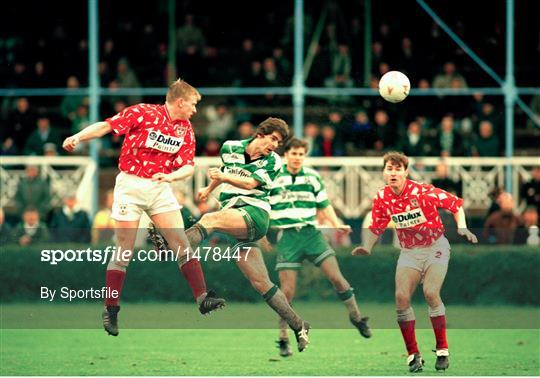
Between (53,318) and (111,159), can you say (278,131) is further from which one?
(111,159)

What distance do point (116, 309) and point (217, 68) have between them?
38.5 feet

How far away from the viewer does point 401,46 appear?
2542cm

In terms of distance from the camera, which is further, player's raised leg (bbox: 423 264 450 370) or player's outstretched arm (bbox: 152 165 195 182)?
player's raised leg (bbox: 423 264 450 370)

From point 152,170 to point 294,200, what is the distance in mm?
2828

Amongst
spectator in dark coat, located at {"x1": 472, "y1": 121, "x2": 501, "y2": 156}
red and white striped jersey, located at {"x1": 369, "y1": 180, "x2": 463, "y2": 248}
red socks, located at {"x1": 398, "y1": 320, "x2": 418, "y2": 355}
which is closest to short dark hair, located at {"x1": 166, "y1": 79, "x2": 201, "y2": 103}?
red and white striped jersey, located at {"x1": 369, "y1": 180, "x2": 463, "y2": 248}

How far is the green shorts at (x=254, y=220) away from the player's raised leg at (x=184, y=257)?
1.79 ft

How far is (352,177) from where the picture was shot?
23438mm

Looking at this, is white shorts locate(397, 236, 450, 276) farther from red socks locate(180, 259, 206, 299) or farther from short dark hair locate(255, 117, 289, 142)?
red socks locate(180, 259, 206, 299)

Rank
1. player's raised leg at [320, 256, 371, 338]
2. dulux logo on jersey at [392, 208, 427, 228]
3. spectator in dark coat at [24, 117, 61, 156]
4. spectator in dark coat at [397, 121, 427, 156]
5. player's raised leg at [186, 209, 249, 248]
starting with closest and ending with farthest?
player's raised leg at [186, 209, 249, 248] → dulux logo on jersey at [392, 208, 427, 228] → player's raised leg at [320, 256, 371, 338] → spectator in dark coat at [397, 121, 427, 156] → spectator in dark coat at [24, 117, 61, 156]

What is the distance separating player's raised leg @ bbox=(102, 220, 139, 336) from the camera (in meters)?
14.7

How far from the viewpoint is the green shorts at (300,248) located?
16.8 metres

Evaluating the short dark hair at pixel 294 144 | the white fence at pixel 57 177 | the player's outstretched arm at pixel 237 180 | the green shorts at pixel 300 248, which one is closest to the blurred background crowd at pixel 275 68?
the white fence at pixel 57 177

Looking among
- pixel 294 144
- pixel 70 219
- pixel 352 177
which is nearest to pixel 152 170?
pixel 294 144

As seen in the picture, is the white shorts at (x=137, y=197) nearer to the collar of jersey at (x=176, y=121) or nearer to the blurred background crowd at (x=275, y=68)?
the collar of jersey at (x=176, y=121)
